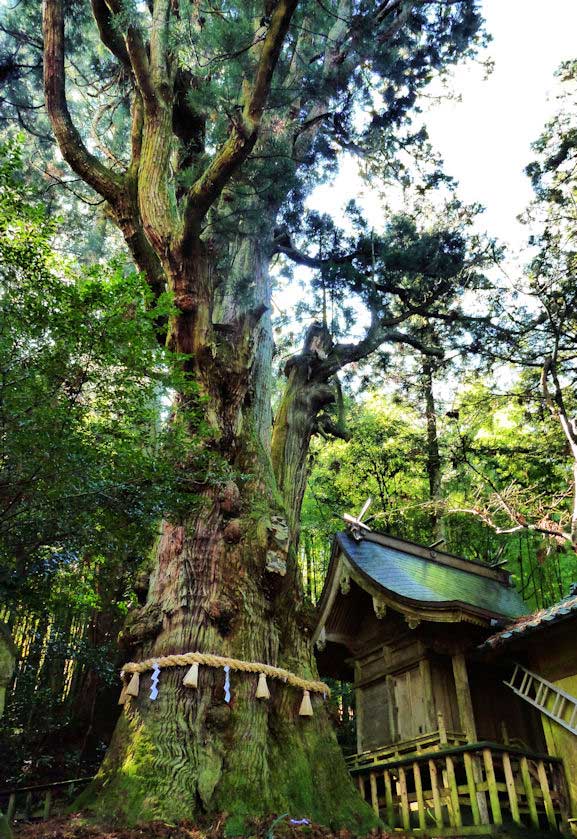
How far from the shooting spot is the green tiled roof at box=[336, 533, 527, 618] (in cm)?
679

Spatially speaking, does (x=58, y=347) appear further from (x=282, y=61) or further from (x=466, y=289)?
(x=466, y=289)

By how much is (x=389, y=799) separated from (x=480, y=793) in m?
1.27

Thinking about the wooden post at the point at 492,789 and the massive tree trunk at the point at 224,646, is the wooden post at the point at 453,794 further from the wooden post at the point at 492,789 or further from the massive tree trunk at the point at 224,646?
the massive tree trunk at the point at 224,646

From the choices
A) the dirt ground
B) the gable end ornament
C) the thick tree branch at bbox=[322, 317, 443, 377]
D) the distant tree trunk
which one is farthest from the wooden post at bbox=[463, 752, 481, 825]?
the distant tree trunk

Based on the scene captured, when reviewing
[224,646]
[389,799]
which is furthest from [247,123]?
[389,799]

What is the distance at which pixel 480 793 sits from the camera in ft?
16.3

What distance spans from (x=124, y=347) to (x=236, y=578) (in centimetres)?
240

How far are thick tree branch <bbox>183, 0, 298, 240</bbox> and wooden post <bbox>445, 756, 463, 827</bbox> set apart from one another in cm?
577

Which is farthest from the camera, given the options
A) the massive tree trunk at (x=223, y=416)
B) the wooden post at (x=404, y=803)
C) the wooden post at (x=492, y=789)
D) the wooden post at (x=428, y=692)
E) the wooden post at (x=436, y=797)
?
the wooden post at (x=428, y=692)

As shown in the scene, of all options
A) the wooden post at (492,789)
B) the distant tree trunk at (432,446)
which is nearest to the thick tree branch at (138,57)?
the wooden post at (492,789)

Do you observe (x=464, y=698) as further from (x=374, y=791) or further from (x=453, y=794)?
(x=374, y=791)

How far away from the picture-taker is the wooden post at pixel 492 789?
→ 15.6 ft

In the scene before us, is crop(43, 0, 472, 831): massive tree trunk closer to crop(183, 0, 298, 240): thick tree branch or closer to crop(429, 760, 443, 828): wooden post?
crop(183, 0, 298, 240): thick tree branch

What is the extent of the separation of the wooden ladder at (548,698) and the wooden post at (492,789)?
0.91 m
